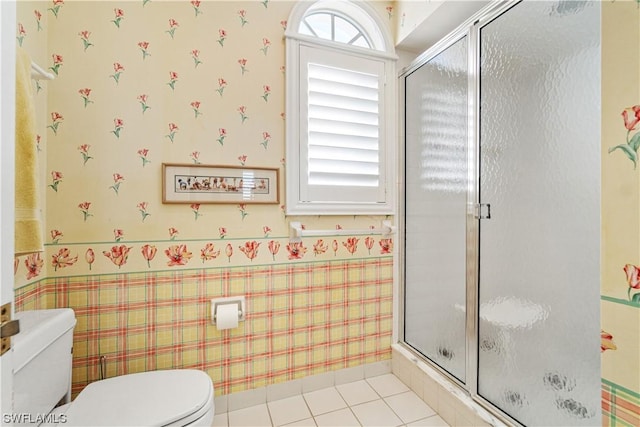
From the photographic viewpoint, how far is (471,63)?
58.1 inches

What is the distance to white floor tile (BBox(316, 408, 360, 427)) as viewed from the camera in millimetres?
1548

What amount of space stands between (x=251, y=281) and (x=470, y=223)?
1.16m

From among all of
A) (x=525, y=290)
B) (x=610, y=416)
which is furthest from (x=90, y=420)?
(x=525, y=290)

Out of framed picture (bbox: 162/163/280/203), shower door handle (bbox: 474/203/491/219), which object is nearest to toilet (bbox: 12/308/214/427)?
framed picture (bbox: 162/163/280/203)

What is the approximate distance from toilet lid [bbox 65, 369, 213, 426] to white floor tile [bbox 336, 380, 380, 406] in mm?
883

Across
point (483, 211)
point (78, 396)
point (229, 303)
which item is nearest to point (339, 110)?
point (483, 211)

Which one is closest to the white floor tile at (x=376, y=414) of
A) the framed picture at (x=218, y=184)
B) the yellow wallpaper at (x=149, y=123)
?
the yellow wallpaper at (x=149, y=123)

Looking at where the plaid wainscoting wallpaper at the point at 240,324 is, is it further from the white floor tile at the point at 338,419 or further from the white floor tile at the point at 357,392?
the white floor tile at the point at 338,419

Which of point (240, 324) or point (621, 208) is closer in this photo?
point (621, 208)

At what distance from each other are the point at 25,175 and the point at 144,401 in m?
0.84

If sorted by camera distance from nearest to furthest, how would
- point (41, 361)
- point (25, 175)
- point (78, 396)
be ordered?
point (25, 175), point (41, 361), point (78, 396)

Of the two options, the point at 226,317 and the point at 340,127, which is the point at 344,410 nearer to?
the point at 226,317

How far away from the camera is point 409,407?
5.50 ft

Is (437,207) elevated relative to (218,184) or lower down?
lower down
